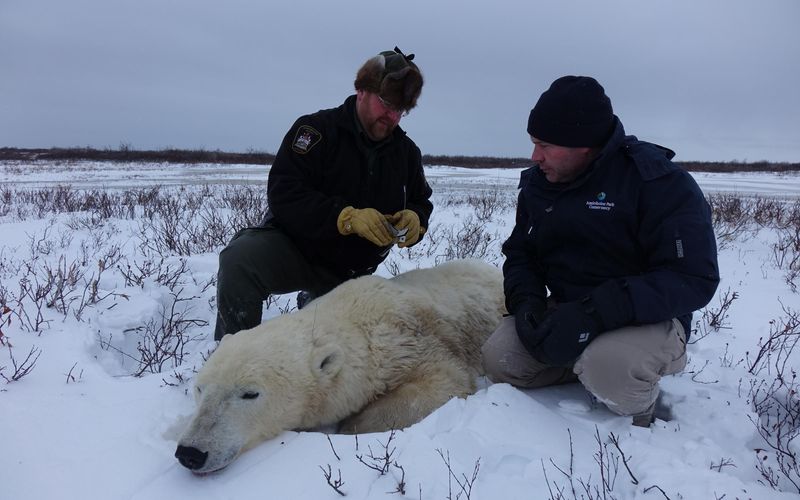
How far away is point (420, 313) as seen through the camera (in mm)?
2969

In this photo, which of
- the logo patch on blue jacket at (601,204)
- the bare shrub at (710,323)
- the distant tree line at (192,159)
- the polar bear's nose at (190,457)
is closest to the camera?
the polar bear's nose at (190,457)

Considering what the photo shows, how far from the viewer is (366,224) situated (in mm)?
3098

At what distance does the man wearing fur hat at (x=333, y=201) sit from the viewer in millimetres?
3199

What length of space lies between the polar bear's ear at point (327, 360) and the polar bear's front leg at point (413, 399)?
296 mm

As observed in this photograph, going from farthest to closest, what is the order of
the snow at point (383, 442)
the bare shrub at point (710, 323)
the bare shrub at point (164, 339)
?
1. the bare shrub at point (710, 323)
2. the bare shrub at point (164, 339)
3. the snow at point (383, 442)

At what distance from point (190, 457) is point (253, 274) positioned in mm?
1575

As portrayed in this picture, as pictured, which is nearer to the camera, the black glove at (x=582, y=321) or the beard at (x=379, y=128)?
the black glove at (x=582, y=321)

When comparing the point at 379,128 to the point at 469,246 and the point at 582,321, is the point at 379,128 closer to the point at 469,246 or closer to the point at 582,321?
the point at 582,321

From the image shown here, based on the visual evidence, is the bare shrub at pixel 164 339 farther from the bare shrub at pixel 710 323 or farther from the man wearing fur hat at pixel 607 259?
the bare shrub at pixel 710 323

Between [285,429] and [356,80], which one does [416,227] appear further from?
[285,429]

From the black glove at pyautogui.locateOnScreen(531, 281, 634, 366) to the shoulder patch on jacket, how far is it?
78.3 inches

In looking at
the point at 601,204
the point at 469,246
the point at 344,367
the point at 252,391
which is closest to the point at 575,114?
the point at 601,204

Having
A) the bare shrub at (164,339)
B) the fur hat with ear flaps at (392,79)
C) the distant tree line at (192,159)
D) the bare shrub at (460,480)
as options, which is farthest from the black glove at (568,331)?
the distant tree line at (192,159)

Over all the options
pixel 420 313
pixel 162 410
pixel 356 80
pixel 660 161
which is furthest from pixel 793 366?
pixel 162 410
